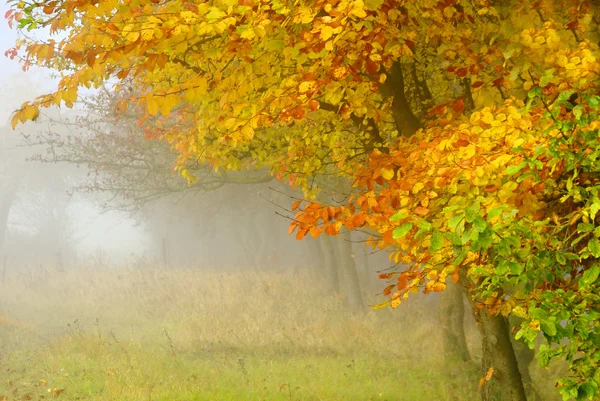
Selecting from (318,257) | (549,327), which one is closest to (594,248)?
(549,327)

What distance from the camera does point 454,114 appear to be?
8.62m

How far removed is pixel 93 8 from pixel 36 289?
73.5ft

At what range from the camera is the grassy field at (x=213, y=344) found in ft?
36.4

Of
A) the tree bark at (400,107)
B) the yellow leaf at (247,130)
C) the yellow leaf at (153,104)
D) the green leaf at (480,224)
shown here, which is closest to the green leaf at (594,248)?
the green leaf at (480,224)

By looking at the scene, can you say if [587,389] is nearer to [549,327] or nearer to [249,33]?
[549,327]

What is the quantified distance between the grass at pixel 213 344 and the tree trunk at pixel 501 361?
2.70m

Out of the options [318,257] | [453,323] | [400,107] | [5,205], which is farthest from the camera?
[5,205]

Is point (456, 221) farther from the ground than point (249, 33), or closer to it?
closer to it

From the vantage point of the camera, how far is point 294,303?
20.8 m

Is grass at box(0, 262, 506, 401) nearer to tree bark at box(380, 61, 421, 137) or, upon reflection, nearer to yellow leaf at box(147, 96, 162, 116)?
tree bark at box(380, 61, 421, 137)

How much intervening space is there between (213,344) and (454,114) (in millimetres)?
9419

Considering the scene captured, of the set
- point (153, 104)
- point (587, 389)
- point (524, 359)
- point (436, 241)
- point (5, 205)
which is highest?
point (5, 205)

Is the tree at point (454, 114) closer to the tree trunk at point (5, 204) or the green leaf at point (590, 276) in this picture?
the green leaf at point (590, 276)

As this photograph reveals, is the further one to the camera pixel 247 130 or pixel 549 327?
pixel 247 130
